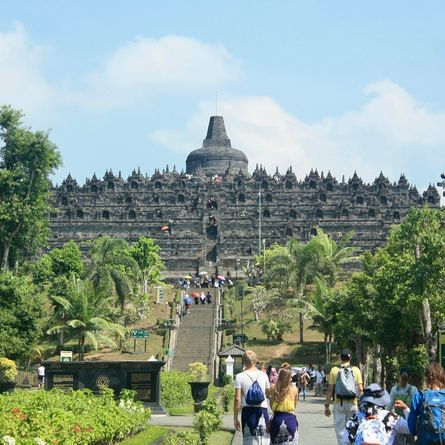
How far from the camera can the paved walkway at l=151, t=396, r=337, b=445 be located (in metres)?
21.7

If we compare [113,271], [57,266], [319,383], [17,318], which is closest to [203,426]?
[319,383]

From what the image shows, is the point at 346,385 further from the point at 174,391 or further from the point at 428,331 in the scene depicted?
the point at 174,391

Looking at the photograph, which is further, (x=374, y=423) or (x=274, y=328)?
(x=274, y=328)

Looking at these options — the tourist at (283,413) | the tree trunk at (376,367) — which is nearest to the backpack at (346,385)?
the tourist at (283,413)

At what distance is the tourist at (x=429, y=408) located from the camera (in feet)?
38.9

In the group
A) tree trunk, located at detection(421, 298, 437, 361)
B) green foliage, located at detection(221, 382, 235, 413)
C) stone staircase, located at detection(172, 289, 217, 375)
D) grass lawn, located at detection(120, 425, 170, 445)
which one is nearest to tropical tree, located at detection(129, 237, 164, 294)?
stone staircase, located at detection(172, 289, 217, 375)

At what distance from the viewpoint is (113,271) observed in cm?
5738

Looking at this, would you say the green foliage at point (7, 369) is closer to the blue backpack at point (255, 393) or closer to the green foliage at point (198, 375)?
the green foliage at point (198, 375)

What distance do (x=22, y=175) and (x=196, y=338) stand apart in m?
15.3

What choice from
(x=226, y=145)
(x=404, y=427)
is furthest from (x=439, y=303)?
(x=226, y=145)

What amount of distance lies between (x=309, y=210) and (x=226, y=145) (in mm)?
22620

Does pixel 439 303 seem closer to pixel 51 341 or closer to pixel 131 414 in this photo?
pixel 131 414

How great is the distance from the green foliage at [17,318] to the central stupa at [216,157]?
6905 centimetres

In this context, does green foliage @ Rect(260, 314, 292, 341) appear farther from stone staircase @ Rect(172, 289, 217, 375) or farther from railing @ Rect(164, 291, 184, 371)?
railing @ Rect(164, 291, 184, 371)
